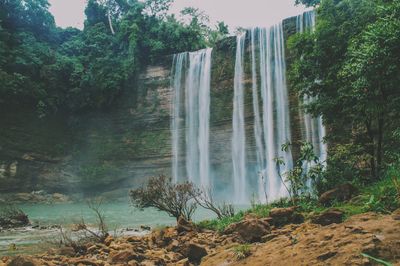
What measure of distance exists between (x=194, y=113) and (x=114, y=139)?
7.03m

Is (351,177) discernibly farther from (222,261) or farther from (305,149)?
(222,261)

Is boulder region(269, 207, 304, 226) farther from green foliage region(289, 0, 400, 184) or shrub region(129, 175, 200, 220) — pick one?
shrub region(129, 175, 200, 220)

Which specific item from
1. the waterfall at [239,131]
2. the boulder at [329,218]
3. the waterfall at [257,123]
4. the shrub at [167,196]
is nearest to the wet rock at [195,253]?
the boulder at [329,218]

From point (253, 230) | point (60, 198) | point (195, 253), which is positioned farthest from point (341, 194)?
point (60, 198)

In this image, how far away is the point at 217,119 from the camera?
28078mm

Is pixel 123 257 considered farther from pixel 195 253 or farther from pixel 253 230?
pixel 253 230

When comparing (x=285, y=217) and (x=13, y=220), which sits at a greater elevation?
(x=285, y=217)

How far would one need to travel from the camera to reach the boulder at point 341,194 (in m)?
7.37

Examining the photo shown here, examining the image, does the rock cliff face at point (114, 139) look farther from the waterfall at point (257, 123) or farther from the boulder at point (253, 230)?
the boulder at point (253, 230)

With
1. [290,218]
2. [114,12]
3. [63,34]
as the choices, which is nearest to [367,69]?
[290,218]

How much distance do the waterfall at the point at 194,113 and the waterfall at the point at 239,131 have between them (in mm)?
2178

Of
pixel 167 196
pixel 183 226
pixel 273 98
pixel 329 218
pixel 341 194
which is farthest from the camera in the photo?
pixel 273 98

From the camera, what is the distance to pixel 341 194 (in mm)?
7453

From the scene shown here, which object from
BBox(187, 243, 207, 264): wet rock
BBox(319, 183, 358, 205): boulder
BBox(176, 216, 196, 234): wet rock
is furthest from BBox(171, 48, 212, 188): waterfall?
BBox(187, 243, 207, 264): wet rock
